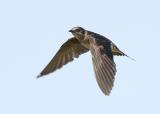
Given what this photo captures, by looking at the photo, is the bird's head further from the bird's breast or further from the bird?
the bird's breast

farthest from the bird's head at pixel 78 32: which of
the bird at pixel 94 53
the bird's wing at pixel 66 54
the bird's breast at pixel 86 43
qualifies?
the bird's wing at pixel 66 54

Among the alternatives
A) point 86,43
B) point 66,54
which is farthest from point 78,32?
point 66,54

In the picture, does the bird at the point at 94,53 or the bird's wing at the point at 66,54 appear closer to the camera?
the bird at the point at 94,53

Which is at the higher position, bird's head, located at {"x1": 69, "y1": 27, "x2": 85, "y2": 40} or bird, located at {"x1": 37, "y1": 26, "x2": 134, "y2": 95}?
bird's head, located at {"x1": 69, "y1": 27, "x2": 85, "y2": 40}

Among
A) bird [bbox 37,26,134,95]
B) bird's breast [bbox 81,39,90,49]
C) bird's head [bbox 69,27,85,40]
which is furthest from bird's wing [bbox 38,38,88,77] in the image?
bird's breast [bbox 81,39,90,49]

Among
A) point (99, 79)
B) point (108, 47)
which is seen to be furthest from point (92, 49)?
point (99, 79)

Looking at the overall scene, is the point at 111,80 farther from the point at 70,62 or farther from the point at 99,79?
the point at 70,62

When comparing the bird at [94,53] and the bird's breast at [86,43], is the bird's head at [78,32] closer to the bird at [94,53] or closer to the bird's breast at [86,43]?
the bird at [94,53]

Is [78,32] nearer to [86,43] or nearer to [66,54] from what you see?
[86,43]
